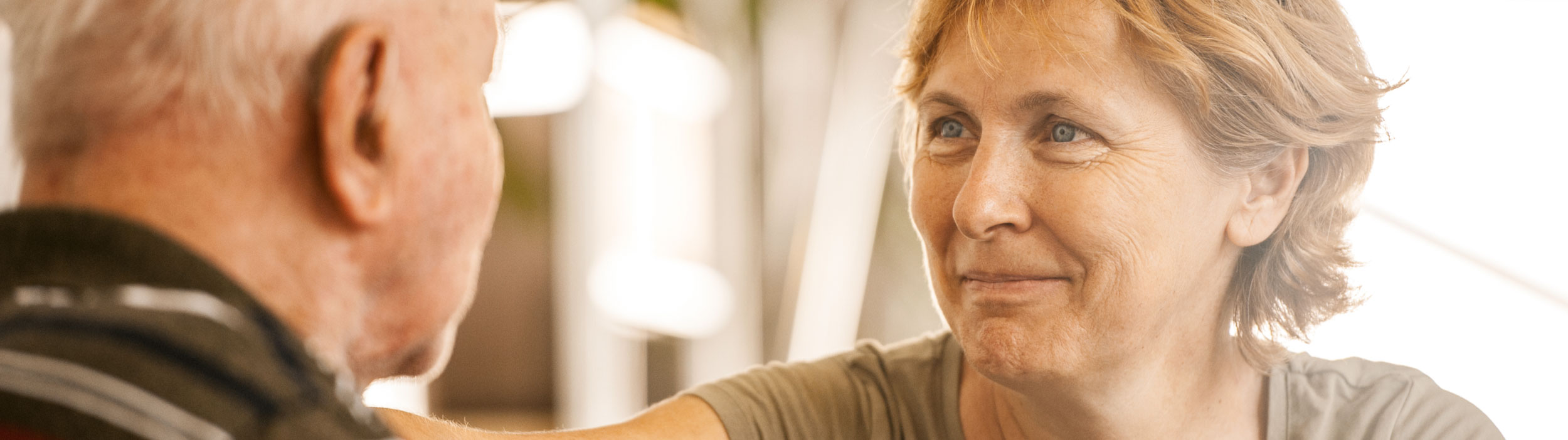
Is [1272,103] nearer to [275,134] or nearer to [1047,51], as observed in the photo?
[1047,51]

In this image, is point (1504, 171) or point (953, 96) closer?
point (953, 96)

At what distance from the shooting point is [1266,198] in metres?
1.44

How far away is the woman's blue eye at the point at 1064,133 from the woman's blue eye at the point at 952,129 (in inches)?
5.8

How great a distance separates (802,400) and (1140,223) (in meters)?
0.58

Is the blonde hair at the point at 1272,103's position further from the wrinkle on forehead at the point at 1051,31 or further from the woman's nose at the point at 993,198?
the woman's nose at the point at 993,198

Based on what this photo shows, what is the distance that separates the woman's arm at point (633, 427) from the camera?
1254 mm

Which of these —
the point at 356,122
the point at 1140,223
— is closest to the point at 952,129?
the point at 1140,223

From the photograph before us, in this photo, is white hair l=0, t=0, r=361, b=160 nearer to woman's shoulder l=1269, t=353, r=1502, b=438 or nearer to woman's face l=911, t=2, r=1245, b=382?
woman's face l=911, t=2, r=1245, b=382

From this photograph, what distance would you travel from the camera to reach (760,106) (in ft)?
13.1

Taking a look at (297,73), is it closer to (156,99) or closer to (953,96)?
(156,99)

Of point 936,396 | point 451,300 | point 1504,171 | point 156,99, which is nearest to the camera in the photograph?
point 156,99

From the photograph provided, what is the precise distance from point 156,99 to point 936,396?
122 centimetres

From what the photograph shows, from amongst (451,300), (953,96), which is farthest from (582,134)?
(451,300)

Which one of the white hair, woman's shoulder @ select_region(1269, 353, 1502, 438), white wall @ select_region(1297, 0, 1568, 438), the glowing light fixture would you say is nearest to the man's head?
the white hair
